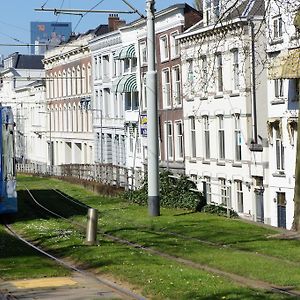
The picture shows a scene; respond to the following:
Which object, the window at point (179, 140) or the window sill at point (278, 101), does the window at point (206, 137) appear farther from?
the window sill at point (278, 101)

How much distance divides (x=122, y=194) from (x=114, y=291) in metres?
23.1

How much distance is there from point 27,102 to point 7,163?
73426 mm

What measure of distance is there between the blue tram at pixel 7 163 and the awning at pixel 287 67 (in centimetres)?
1153

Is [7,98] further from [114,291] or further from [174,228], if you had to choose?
[114,291]

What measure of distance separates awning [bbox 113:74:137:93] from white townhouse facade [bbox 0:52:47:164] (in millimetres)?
22403

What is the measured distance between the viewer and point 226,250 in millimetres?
18531

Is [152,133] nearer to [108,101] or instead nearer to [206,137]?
[206,137]

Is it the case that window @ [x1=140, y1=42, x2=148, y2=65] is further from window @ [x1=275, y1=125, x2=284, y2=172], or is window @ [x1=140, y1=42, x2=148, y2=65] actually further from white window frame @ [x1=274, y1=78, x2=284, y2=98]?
window @ [x1=275, y1=125, x2=284, y2=172]

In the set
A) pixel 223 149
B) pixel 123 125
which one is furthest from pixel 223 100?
pixel 123 125

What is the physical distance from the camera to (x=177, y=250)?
18.9 m

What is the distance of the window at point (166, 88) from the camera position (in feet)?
168

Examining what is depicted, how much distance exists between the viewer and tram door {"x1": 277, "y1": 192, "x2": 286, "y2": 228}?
38.8m

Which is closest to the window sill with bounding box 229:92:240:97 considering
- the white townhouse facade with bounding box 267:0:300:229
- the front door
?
the white townhouse facade with bounding box 267:0:300:229

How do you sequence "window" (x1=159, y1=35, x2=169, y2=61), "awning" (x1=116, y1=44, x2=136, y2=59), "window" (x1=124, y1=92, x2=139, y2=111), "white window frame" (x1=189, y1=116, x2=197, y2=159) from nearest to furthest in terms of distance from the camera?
"white window frame" (x1=189, y1=116, x2=197, y2=159) → "window" (x1=159, y1=35, x2=169, y2=61) → "awning" (x1=116, y1=44, x2=136, y2=59) → "window" (x1=124, y1=92, x2=139, y2=111)
